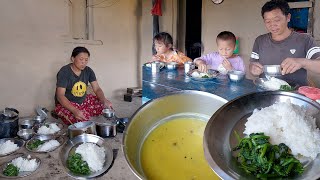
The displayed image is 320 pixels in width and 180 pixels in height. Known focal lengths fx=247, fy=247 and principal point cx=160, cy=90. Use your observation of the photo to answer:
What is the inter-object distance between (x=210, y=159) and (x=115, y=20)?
5830 millimetres

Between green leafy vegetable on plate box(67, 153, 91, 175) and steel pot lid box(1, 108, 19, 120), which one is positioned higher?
steel pot lid box(1, 108, 19, 120)

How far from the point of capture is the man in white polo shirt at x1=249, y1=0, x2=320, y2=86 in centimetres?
247

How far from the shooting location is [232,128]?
963 millimetres

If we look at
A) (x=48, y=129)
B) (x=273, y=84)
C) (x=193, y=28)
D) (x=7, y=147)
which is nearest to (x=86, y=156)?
Result: (x=7, y=147)

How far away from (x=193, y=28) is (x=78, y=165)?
5242mm

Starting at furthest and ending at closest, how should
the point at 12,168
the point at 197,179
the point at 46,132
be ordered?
the point at 46,132, the point at 12,168, the point at 197,179

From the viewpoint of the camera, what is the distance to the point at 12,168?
2078 mm

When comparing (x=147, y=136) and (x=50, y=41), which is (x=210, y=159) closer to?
(x=147, y=136)

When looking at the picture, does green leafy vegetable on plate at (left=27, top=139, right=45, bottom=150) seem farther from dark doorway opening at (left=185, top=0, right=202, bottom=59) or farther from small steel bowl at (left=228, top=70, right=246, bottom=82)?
dark doorway opening at (left=185, top=0, right=202, bottom=59)

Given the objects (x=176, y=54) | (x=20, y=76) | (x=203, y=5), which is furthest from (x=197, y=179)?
(x=203, y=5)

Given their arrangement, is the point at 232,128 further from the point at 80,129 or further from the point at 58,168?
the point at 80,129

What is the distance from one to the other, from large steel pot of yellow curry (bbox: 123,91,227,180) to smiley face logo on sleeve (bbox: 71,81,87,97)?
119 inches

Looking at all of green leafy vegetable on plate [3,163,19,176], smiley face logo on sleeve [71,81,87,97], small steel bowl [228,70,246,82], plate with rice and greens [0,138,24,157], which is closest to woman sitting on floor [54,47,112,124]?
smiley face logo on sleeve [71,81,87,97]

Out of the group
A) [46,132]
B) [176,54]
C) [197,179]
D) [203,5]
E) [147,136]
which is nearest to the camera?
[197,179]
